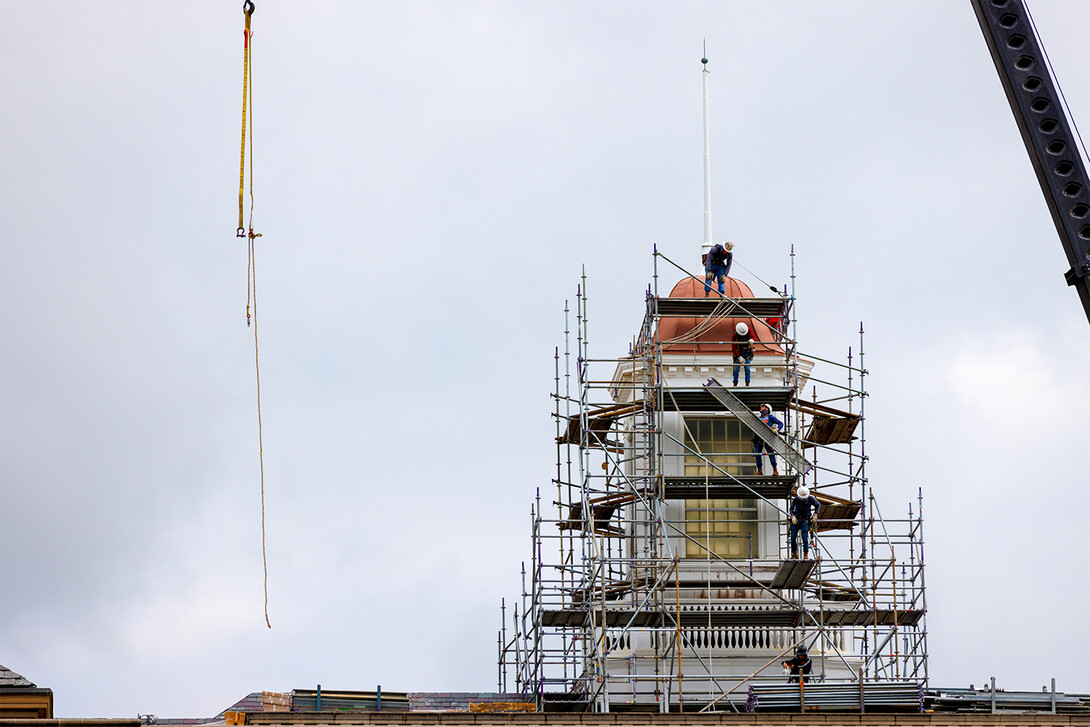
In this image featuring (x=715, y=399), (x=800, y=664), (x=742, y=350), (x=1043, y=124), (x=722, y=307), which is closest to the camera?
(x=1043, y=124)

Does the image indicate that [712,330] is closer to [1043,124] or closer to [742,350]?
[742,350]

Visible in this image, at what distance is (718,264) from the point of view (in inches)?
2926

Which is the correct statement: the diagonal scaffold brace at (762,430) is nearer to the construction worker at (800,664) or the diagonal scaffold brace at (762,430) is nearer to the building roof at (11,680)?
the construction worker at (800,664)

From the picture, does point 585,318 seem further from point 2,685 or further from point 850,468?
point 2,685

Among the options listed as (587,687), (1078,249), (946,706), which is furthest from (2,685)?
(1078,249)

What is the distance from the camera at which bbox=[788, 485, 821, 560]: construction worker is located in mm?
69250

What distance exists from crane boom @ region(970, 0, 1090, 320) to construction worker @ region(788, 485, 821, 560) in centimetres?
1827

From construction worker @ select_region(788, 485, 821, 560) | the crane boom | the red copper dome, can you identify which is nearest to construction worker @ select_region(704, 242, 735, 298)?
the red copper dome

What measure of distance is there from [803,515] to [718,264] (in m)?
8.78

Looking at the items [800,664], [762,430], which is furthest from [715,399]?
[800,664]

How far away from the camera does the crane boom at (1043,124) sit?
51875 mm

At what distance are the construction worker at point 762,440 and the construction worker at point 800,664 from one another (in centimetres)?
564

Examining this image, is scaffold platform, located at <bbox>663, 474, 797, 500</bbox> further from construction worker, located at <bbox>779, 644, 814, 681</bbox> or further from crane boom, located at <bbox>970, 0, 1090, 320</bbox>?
crane boom, located at <bbox>970, 0, 1090, 320</bbox>

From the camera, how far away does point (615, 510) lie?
7488cm
